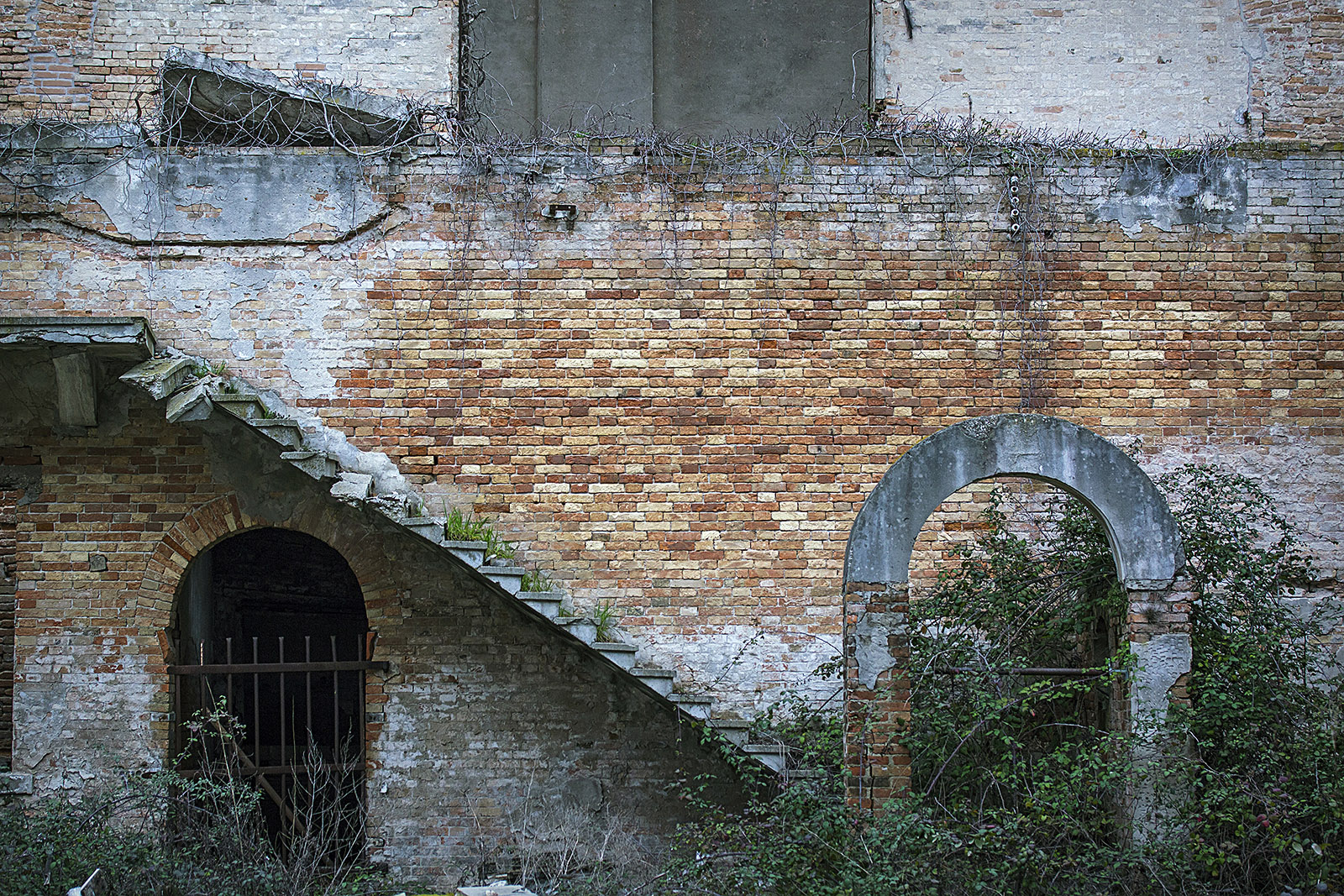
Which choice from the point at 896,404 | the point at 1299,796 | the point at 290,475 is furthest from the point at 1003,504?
the point at 290,475

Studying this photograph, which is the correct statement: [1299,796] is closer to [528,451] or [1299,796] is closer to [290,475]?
[528,451]

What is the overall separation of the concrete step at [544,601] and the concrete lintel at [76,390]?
369 centimetres

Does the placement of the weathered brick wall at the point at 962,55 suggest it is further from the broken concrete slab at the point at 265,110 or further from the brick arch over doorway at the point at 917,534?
the brick arch over doorway at the point at 917,534

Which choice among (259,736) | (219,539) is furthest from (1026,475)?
(259,736)

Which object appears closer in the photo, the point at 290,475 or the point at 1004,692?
the point at 1004,692

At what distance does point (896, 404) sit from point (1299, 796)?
381cm

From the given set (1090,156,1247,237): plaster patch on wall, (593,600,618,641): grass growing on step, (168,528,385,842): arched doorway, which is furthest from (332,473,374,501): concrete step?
(1090,156,1247,237): plaster patch on wall

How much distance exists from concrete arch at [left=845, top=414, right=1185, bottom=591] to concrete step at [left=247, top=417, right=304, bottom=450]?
392cm

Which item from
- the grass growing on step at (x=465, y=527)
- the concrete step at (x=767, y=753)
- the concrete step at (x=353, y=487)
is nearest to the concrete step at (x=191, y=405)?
the concrete step at (x=353, y=487)

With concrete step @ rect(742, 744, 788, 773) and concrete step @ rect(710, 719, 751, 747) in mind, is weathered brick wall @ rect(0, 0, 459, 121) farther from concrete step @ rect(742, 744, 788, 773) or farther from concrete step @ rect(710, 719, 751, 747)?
concrete step @ rect(742, 744, 788, 773)

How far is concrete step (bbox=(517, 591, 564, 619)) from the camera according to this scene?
307 inches

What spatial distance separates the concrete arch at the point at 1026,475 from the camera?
21.7 feet

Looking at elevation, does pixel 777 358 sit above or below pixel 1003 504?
above

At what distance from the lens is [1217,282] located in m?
8.95
